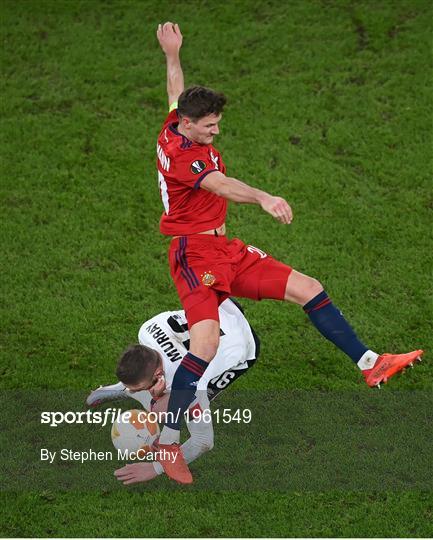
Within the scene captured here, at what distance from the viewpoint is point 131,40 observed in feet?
40.9

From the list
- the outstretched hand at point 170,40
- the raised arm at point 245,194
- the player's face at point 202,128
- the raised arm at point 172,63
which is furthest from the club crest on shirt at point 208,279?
the outstretched hand at point 170,40

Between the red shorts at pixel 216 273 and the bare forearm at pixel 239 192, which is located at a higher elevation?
the bare forearm at pixel 239 192

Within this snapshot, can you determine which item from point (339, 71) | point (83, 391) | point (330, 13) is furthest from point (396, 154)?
point (83, 391)

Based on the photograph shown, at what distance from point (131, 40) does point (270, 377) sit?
5446 mm

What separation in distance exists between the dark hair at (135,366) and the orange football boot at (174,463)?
1.63ft

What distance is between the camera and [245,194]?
7062 mm

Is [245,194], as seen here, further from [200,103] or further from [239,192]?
[200,103]

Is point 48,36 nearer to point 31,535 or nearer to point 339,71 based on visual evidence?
Answer: point 339,71

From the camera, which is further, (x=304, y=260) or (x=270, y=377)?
(x=304, y=260)

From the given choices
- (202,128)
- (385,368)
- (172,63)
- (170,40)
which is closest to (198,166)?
(202,128)

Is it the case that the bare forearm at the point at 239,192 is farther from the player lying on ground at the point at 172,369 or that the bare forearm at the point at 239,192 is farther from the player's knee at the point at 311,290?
the player lying on ground at the point at 172,369

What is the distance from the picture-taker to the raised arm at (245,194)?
6730 mm

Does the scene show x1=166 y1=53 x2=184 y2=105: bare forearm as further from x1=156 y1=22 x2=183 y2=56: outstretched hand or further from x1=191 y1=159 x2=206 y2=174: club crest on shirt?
→ x1=191 y1=159 x2=206 y2=174: club crest on shirt

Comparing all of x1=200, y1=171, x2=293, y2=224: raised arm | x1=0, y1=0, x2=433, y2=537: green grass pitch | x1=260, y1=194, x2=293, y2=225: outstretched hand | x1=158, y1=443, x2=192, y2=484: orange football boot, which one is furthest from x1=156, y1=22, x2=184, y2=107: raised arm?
x1=158, y1=443, x2=192, y2=484: orange football boot
